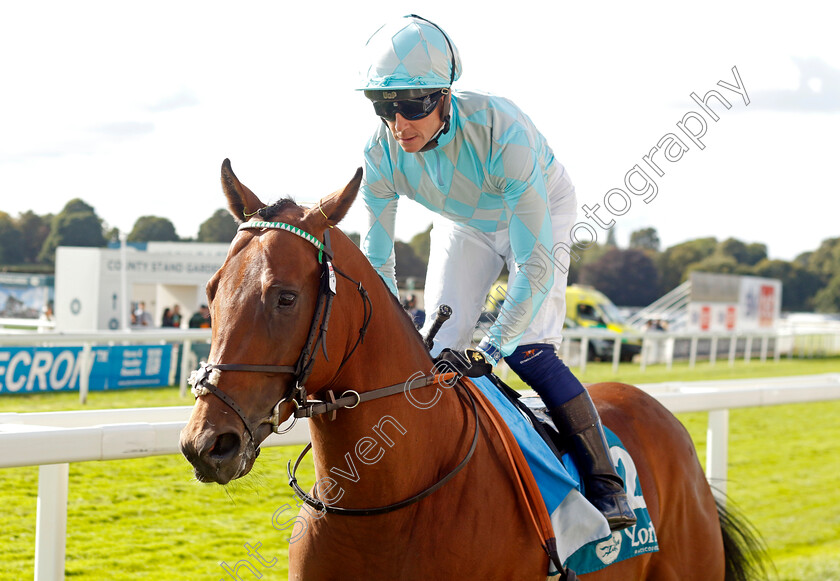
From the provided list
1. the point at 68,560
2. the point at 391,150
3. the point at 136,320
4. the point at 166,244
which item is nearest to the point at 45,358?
the point at 68,560

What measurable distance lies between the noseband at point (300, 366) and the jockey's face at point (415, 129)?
0.49m

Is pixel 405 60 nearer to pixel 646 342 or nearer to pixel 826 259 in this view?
pixel 646 342

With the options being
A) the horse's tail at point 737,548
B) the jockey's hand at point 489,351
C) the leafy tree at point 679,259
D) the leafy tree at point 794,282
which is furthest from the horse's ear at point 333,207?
the leafy tree at point 794,282

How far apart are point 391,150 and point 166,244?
17443 mm

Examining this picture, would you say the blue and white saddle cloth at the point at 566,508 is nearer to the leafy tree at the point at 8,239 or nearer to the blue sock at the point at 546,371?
the blue sock at the point at 546,371

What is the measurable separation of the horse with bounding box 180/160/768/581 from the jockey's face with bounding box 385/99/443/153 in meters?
0.41

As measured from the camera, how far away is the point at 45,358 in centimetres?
865

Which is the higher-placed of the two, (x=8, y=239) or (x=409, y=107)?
(x=409, y=107)

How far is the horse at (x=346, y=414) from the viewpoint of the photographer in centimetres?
164

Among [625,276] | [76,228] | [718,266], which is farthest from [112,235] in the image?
[718,266]

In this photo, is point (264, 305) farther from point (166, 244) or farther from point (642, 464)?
point (166, 244)

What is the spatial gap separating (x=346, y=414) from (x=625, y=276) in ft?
219

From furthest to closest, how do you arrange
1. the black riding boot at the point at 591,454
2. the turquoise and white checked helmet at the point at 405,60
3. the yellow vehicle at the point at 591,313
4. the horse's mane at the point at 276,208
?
the yellow vehicle at the point at 591,313, the black riding boot at the point at 591,454, the turquoise and white checked helmet at the point at 405,60, the horse's mane at the point at 276,208

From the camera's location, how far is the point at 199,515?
414 cm
